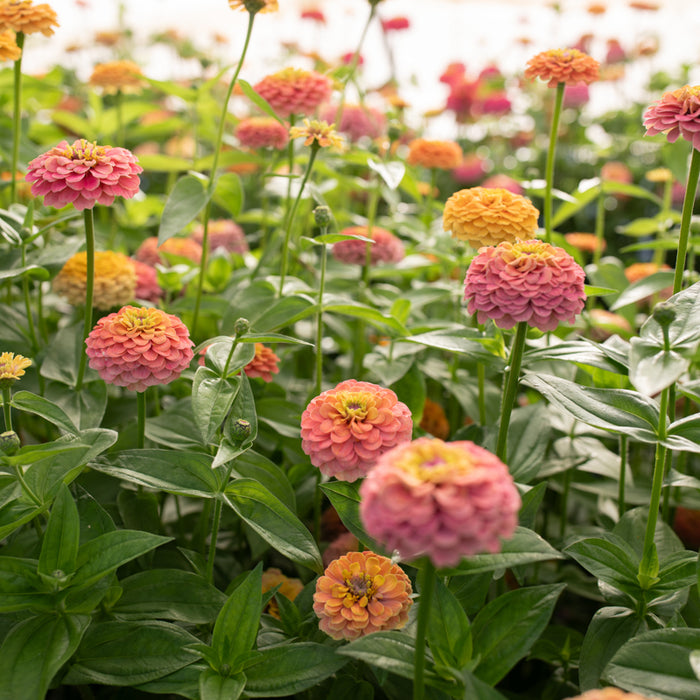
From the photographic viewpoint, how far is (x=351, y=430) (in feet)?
2.27

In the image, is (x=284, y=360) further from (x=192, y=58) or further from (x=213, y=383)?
(x=192, y=58)

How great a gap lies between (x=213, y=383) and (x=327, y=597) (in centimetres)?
26

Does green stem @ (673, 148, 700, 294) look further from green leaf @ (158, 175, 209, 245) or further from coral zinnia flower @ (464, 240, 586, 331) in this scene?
green leaf @ (158, 175, 209, 245)

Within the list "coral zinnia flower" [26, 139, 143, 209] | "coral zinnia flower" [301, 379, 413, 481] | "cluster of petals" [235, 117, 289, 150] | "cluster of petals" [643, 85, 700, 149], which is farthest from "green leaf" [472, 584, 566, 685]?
"cluster of petals" [235, 117, 289, 150]

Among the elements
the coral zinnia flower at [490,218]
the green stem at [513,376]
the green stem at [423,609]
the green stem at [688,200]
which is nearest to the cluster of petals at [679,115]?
the green stem at [688,200]

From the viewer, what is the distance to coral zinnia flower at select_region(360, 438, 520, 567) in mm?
450

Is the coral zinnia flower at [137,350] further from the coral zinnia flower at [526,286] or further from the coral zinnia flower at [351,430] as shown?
the coral zinnia flower at [526,286]

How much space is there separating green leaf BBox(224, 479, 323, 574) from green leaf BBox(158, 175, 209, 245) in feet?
1.29

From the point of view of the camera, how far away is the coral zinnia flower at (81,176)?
79cm

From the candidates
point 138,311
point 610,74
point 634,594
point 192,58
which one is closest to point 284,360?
point 138,311

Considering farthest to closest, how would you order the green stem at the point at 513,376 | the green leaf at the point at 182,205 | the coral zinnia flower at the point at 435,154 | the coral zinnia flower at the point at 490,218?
1. the coral zinnia flower at the point at 435,154
2. the green leaf at the point at 182,205
3. the coral zinnia flower at the point at 490,218
4. the green stem at the point at 513,376

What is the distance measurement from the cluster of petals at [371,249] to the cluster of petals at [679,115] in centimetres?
55

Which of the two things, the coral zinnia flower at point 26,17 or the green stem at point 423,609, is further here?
the coral zinnia flower at point 26,17

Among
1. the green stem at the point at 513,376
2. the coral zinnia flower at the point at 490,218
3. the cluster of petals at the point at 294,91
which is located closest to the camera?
the green stem at the point at 513,376
